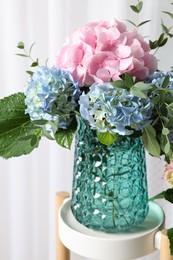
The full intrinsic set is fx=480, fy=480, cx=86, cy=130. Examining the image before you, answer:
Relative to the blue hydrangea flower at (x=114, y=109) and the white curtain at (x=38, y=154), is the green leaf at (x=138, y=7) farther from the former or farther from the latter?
the white curtain at (x=38, y=154)

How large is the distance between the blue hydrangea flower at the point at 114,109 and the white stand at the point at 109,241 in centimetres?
24

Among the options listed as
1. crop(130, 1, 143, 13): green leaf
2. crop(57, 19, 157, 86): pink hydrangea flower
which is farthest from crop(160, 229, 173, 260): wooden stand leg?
crop(130, 1, 143, 13): green leaf

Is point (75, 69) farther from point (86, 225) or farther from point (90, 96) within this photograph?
point (86, 225)

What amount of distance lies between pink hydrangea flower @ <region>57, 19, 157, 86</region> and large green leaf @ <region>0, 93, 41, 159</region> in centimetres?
14

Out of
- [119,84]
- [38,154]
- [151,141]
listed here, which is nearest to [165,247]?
[151,141]

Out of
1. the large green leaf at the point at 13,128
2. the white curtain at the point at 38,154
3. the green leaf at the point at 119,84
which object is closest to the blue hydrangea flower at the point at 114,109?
the green leaf at the point at 119,84

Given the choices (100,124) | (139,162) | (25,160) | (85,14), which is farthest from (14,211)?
(100,124)

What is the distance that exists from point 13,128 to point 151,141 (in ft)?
0.93

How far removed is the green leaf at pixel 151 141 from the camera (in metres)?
0.79

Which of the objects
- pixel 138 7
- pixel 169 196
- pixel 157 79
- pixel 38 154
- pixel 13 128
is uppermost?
pixel 138 7

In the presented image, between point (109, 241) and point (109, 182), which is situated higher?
point (109, 182)

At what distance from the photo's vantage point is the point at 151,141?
79 centimetres

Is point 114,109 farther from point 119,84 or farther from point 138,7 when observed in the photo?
point 138,7

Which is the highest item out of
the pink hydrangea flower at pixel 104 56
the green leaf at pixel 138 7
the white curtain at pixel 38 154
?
the green leaf at pixel 138 7
